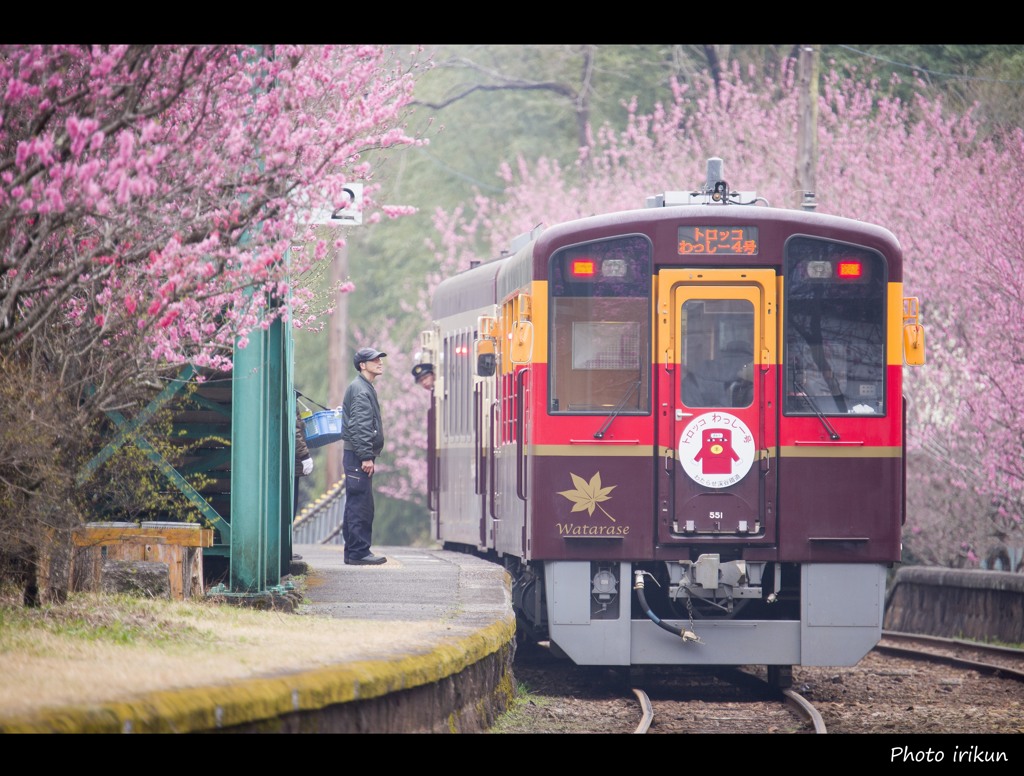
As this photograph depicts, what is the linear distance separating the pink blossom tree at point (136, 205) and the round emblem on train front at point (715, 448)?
8.63 feet

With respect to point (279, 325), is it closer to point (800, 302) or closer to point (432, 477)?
point (800, 302)

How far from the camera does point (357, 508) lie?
14.6 m

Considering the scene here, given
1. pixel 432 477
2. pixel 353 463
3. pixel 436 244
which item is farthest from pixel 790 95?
pixel 353 463

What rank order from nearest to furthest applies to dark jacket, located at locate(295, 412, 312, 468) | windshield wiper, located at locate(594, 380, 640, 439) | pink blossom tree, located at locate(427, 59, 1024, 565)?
windshield wiper, located at locate(594, 380, 640, 439) → dark jacket, located at locate(295, 412, 312, 468) → pink blossom tree, located at locate(427, 59, 1024, 565)

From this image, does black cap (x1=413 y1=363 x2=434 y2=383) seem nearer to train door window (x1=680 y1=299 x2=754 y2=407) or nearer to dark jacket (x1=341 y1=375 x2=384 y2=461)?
dark jacket (x1=341 y1=375 x2=384 y2=461)

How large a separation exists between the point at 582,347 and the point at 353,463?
315 centimetres

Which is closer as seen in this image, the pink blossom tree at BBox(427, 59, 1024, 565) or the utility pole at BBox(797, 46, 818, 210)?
the utility pole at BBox(797, 46, 818, 210)

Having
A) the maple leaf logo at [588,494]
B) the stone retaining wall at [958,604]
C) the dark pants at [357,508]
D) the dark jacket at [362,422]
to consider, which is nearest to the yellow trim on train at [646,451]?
the maple leaf logo at [588,494]

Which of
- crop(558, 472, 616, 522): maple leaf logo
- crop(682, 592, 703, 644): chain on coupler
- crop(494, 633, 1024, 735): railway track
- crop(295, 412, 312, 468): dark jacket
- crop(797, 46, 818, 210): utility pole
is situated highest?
crop(797, 46, 818, 210): utility pole

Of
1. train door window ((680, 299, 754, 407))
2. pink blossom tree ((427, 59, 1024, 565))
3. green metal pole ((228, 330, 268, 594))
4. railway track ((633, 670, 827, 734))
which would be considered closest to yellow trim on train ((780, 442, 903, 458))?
train door window ((680, 299, 754, 407))

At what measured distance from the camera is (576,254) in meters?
12.1

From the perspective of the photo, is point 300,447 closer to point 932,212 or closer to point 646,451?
point 646,451

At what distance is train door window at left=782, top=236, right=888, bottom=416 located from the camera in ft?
39.4

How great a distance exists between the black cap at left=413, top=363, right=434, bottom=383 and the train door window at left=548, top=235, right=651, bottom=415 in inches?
227
